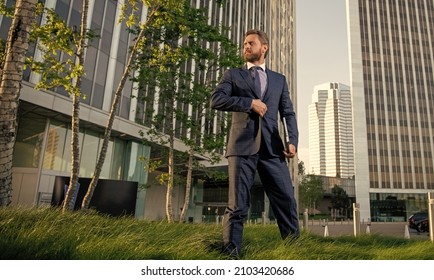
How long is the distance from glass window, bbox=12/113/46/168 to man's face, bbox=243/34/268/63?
15404mm

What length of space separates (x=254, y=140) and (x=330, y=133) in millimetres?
140841

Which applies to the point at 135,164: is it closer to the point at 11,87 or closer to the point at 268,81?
the point at 11,87

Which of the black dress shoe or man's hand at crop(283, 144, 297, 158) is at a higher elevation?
man's hand at crop(283, 144, 297, 158)

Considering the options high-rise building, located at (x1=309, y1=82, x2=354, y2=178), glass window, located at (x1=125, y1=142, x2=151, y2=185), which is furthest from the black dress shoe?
high-rise building, located at (x1=309, y1=82, x2=354, y2=178)

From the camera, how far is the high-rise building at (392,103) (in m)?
57.6

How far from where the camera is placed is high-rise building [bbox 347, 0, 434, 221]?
57625mm

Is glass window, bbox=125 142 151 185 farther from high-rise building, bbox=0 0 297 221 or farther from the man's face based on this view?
the man's face

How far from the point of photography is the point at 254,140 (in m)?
2.72

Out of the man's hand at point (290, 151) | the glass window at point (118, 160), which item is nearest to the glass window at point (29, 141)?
the glass window at point (118, 160)

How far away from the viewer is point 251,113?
279 cm

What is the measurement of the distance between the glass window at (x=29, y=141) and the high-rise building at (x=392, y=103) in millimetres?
54924

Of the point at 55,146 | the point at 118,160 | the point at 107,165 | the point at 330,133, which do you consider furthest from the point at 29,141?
the point at 330,133

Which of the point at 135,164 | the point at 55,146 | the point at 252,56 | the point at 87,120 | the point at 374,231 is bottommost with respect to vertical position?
the point at 374,231
